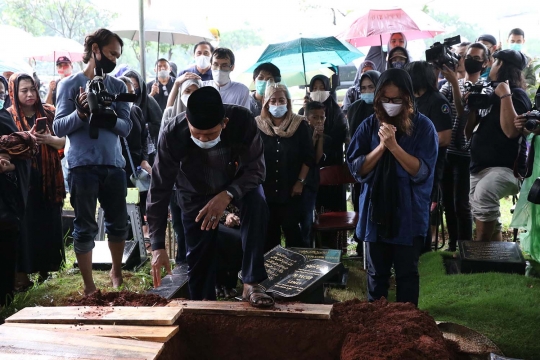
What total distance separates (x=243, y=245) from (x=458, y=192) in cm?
352

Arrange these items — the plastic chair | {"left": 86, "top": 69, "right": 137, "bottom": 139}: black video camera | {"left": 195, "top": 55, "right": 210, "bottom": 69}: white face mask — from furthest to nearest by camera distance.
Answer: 1. {"left": 195, "top": 55, "right": 210, "bottom": 69}: white face mask
2. the plastic chair
3. {"left": 86, "top": 69, "right": 137, "bottom": 139}: black video camera

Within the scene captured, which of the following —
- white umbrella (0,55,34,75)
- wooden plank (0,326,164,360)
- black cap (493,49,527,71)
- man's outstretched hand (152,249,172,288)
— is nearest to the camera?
wooden plank (0,326,164,360)

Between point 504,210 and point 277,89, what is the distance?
5.04 m

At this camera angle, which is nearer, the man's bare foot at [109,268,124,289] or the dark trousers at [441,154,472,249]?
the man's bare foot at [109,268,124,289]

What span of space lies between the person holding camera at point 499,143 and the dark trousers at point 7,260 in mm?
4294

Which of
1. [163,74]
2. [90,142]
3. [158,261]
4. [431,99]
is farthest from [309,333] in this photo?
[163,74]

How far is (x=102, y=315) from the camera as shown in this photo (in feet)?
11.3

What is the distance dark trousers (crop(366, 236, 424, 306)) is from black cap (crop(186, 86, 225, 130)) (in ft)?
4.80

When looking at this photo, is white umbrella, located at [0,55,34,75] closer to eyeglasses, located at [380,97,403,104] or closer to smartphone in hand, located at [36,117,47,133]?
smartphone in hand, located at [36,117,47,133]

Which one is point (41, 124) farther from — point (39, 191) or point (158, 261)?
point (158, 261)

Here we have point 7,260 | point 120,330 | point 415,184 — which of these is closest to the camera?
point 120,330

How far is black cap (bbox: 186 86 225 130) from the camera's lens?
3.56m

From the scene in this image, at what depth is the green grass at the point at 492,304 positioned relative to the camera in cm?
429

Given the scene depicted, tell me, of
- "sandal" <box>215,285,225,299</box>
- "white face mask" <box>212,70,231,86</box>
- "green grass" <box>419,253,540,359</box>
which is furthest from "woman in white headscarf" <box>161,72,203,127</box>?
"green grass" <box>419,253,540,359</box>
